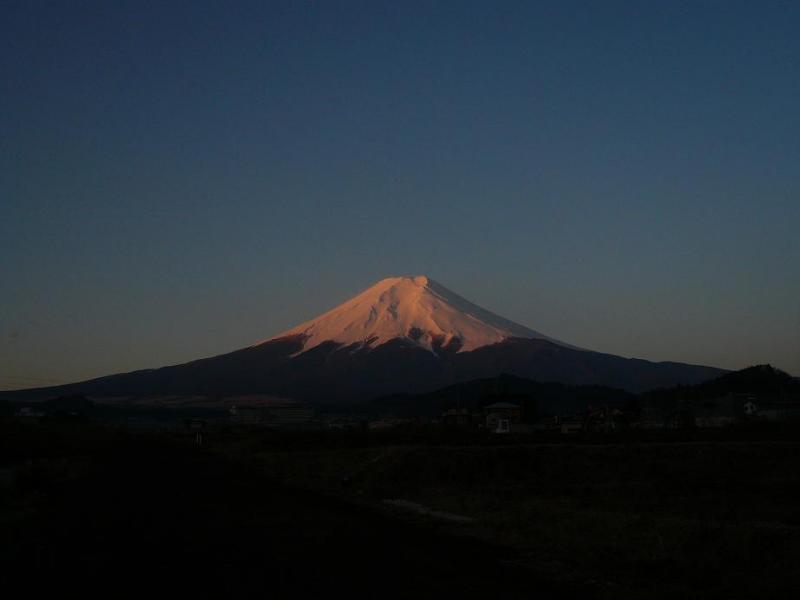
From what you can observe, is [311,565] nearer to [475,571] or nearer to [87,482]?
[475,571]

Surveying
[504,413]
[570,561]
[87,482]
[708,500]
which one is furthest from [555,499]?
[504,413]

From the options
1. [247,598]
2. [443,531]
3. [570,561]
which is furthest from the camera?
[443,531]

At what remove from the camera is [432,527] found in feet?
57.6

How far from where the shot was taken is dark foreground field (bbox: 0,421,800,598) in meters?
10.6

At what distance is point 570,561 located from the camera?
494 inches

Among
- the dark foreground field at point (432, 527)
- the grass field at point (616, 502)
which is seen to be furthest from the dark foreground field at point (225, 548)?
the grass field at point (616, 502)

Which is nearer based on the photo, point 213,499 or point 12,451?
point 213,499

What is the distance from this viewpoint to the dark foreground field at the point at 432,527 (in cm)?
1063

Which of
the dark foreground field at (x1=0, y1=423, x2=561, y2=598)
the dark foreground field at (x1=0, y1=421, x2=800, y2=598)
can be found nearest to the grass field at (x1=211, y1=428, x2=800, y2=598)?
the dark foreground field at (x1=0, y1=421, x2=800, y2=598)

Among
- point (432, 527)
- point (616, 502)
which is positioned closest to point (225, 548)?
point (432, 527)

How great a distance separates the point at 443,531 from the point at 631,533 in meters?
3.69

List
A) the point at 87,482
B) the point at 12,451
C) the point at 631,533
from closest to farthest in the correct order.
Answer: the point at 631,533, the point at 87,482, the point at 12,451

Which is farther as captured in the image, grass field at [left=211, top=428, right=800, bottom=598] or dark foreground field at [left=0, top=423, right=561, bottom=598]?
grass field at [left=211, top=428, right=800, bottom=598]

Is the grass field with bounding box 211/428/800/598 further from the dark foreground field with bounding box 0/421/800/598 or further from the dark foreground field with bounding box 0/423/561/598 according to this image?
the dark foreground field with bounding box 0/423/561/598
